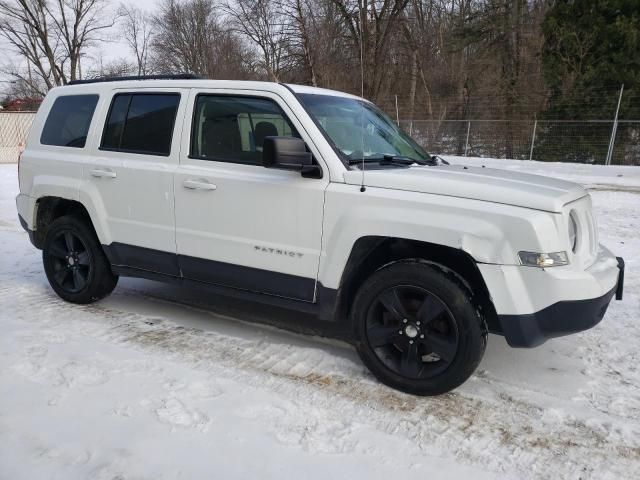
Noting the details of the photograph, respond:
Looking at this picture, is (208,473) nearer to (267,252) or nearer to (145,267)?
(267,252)

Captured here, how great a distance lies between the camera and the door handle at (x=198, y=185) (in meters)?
3.90

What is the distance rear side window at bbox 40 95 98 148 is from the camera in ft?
15.6

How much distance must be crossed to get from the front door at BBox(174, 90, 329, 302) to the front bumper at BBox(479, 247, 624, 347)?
3.95ft

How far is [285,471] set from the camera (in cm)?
259

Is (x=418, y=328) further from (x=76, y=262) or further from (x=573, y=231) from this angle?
(x=76, y=262)

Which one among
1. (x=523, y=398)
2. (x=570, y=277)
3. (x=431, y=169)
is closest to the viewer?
(x=570, y=277)

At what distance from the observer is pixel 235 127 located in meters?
3.95

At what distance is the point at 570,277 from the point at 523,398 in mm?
868

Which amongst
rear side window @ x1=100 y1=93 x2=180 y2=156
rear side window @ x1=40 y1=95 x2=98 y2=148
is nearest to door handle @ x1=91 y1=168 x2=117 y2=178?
rear side window @ x1=100 y1=93 x2=180 y2=156

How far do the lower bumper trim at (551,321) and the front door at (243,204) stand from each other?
1.29 meters

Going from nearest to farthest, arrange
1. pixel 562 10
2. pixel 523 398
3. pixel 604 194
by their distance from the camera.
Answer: pixel 523 398
pixel 604 194
pixel 562 10

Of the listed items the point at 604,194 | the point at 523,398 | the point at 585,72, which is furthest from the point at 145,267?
the point at 585,72

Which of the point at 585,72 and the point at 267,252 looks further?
the point at 585,72

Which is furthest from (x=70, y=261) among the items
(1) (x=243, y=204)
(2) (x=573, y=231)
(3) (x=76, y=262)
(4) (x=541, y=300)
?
(2) (x=573, y=231)
